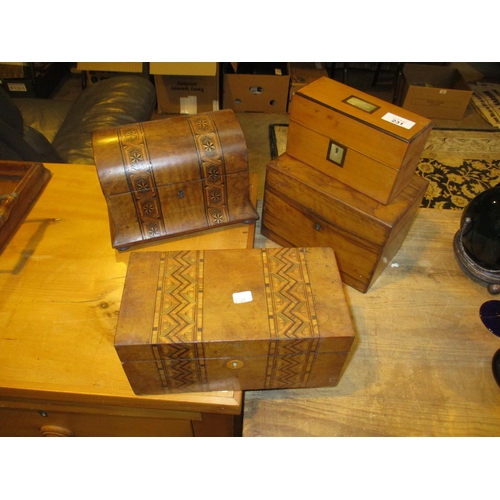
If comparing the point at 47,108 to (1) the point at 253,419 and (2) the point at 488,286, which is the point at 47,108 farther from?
(2) the point at 488,286

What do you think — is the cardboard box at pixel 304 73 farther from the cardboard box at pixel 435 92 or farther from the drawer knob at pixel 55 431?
the drawer knob at pixel 55 431

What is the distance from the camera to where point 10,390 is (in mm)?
756

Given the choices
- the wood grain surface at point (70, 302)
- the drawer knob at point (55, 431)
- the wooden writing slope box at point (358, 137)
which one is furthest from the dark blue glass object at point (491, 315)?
the drawer knob at point (55, 431)

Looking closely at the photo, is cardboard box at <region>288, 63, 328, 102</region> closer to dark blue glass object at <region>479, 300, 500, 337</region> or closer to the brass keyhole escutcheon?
dark blue glass object at <region>479, 300, 500, 337</region>

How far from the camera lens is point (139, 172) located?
0.86 m

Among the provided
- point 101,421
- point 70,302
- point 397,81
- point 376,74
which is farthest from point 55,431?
point 376,74

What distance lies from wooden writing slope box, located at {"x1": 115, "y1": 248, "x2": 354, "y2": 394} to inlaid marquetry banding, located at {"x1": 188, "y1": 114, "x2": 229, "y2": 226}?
8.5 inches

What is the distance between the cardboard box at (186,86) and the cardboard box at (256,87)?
11cm

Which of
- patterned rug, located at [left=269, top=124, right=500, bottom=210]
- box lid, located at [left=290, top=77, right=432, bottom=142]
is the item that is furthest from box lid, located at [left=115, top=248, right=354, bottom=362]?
patterned rug, located at [left=269, top=124, right=500, bottom=210]

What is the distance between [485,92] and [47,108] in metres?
2.72

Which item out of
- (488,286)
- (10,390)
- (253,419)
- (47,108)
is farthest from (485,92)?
(10,390)

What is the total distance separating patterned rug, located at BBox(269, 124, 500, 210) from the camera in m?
1.94

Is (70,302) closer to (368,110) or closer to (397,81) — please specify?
(368,110)

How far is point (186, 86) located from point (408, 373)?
2139mm
